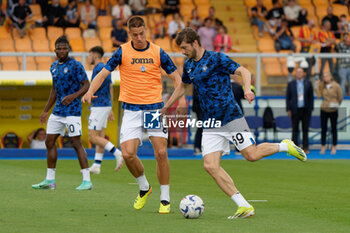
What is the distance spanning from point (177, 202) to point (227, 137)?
180 centimetres

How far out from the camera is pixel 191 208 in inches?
329

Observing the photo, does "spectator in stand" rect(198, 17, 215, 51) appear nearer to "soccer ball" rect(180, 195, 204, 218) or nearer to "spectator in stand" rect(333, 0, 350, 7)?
"spectator in stand" rect(333, 0, 350, 7)

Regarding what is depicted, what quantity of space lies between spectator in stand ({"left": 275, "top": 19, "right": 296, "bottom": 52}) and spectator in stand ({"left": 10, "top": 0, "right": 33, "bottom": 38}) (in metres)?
8.73

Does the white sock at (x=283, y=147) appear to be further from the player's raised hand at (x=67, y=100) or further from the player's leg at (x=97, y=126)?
the player's leg at (x=97, y=126)

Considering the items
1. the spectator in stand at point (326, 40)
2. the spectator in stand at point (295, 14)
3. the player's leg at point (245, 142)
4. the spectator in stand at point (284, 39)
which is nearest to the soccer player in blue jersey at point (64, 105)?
the player's leg at point (245, 142)

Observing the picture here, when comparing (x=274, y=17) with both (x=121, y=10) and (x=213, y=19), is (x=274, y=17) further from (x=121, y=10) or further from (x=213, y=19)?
(x=121, y=10)

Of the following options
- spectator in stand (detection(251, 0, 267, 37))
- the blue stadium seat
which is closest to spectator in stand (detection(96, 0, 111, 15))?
spectator in stand (detection(251, 0, 267, 37))

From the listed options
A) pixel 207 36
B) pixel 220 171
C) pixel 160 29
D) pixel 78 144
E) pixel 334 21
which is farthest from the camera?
pixel 334 21

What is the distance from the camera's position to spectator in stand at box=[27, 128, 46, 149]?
67.8ft

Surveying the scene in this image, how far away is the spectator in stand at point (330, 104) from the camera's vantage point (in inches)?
845

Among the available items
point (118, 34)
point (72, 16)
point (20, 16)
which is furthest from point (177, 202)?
point (72, 16)

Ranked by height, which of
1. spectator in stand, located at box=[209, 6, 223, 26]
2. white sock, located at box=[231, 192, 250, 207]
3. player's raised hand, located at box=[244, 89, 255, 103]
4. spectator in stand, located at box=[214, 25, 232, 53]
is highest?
spectator in stand, located at box=[209, 6, 223, 26]

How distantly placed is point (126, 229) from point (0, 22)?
19563 millimetres

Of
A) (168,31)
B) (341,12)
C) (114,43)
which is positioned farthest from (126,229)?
(341,12)
